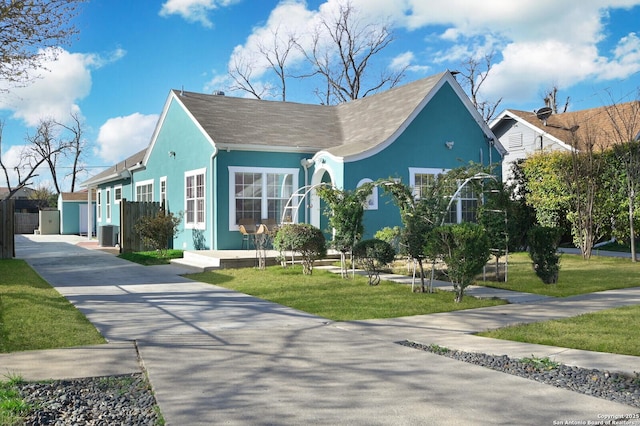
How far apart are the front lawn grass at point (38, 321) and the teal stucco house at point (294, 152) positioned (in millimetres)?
7096

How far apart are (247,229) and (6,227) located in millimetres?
8108

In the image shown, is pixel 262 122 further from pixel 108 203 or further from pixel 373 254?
pixel 108 203

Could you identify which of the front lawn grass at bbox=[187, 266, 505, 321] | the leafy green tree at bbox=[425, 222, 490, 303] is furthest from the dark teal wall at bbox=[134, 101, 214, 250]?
the leafy green tree at bbox=[425, 222, 490, 303]

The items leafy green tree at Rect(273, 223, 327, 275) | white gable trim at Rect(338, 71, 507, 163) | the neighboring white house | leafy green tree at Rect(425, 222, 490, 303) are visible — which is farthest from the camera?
the neighboring white house

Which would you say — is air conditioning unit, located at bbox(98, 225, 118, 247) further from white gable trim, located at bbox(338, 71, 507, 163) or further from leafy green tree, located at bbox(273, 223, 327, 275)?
leafy green tree, located at bbox(273, 223, 327, 275)

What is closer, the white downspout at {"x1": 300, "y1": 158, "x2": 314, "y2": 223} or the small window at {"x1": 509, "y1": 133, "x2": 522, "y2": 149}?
the white downspout at {"x1": 300, "y1": 158, "x2": 314, "y2": 223}

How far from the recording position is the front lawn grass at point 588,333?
243 inches

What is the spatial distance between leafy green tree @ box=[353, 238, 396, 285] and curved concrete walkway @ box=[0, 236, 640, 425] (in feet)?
8.56

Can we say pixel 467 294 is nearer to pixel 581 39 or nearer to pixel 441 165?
pixel 441 165

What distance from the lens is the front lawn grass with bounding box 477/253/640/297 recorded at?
420 inches

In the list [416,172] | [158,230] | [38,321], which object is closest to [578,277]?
[416,172]

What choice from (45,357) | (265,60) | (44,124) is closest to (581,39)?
(45,357)

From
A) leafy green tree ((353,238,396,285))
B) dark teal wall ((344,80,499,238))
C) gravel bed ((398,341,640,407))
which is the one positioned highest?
dark teal wall ((344,80,499,238))

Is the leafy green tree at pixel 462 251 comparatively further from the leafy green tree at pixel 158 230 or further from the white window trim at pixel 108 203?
the white window trim at pixel 108 203
